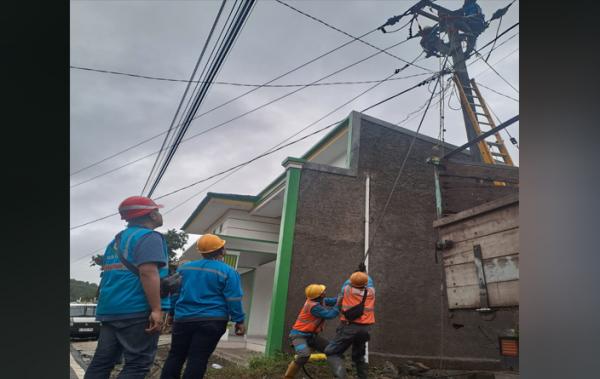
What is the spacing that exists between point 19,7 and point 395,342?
31.3 feet

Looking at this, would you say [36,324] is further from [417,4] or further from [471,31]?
Result: [471,31]

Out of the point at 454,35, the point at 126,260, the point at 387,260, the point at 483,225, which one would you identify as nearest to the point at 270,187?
the point at 387,260

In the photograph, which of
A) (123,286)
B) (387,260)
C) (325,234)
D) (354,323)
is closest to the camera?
(123,286)

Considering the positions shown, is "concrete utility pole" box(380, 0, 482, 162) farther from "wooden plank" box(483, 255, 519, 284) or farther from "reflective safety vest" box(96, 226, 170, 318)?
"reflective safety vest" box(96, 226, 170, 318)

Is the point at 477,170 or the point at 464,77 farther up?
the point at 464,77

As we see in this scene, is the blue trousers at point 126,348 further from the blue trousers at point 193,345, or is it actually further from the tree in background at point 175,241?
the tree in background at point 175,241

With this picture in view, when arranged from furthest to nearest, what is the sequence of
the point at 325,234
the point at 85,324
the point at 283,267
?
the point at 85,324
the point at 325,234
the point at 283,267

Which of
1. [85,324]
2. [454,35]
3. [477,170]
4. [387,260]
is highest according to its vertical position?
[454,35]

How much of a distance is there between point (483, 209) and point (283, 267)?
4989 millimetres

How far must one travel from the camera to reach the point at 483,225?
487cm

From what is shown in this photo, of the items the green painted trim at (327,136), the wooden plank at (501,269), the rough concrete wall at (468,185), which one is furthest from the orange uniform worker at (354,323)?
the green painted trim at (327,136)

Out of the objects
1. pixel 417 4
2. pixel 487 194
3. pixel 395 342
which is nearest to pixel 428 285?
pixel 395 342

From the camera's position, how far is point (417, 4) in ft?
30.7

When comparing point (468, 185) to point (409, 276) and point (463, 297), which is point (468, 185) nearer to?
point (463, 297)
